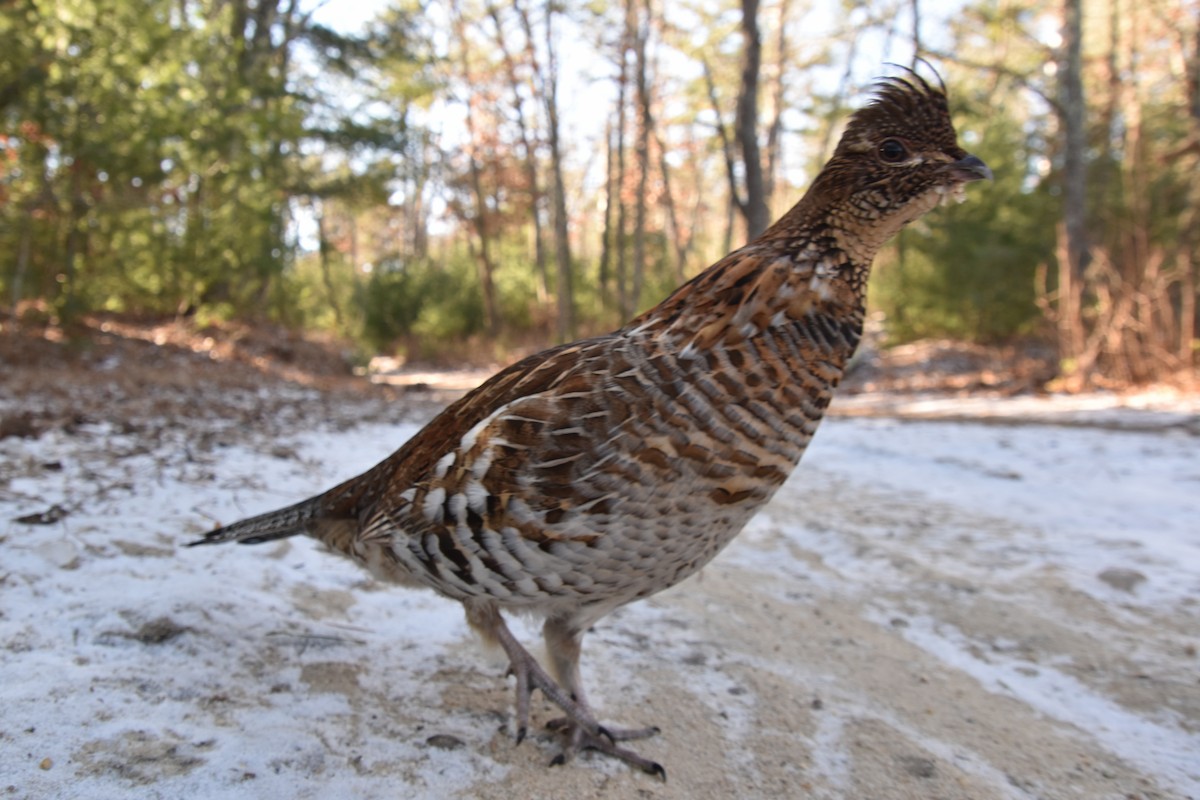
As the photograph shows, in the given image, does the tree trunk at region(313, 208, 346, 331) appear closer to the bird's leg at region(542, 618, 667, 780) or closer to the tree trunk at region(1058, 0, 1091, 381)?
the tree trunk at region(1058, 0, 1091, 381)

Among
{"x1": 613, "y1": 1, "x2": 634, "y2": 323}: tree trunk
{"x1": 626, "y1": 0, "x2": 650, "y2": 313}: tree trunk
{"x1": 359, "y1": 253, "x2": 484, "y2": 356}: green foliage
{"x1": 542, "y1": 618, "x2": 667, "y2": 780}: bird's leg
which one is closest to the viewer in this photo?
{"x1": 542, "y1": 618, "x2": 667, "y2": 780}: bird's leg

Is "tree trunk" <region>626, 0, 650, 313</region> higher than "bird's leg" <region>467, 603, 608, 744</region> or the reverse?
higher

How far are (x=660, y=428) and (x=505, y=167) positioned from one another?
3177cm

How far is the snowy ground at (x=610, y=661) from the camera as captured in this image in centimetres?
210

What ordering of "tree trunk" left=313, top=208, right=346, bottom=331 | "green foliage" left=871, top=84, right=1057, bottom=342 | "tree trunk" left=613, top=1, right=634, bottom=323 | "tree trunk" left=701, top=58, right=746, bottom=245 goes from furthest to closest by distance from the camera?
"tree trunk" left=613, top=1, right=634, bottom=323
"tree trunk" left=313, top=208, right=346, bottom=331
"green foliage" left=871, top=84, right=1057, bottom=342
"tree trunk" left=701, top=58, right=746, bottom=245

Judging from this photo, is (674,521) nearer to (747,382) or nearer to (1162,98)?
(747,382)

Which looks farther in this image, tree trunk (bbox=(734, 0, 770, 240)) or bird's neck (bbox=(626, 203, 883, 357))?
tree trunk (bbox=(734, 0, 770, 240))

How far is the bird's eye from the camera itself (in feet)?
7.25

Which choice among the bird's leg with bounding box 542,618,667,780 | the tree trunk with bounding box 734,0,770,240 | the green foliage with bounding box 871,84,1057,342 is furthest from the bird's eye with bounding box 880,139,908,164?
the green foliage with bounding box 871,84,1057,342

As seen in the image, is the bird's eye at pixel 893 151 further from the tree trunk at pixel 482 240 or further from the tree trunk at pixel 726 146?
the tree trunk at pixel 482 240

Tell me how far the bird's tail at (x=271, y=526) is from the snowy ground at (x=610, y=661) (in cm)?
34

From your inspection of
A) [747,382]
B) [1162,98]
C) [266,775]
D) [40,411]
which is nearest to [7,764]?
[266,775]

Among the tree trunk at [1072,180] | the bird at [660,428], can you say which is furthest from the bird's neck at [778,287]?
the tree trunk at [1072,180]

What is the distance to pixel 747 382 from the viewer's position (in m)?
2.02
